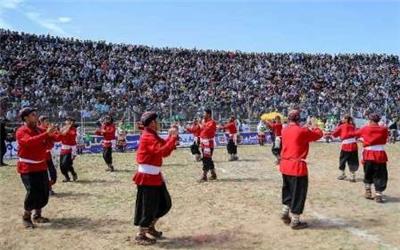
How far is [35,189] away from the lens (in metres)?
10.6

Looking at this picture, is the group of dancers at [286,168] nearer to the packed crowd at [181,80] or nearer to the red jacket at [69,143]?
the red jacket at [69,143]

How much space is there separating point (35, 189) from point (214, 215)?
3.44 meters

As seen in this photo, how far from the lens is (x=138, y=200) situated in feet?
30.9

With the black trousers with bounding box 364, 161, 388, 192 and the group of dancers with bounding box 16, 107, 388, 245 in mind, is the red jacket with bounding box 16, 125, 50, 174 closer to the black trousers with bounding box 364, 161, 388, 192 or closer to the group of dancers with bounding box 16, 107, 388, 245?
the group of dancers with bounding box 16, 107, 388, 245

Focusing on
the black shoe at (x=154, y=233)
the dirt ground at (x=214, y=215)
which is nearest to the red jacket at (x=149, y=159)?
the black shoe at (x=154, y=233)

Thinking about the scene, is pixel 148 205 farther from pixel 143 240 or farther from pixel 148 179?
pixel 143 240

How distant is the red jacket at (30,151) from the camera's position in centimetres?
1035

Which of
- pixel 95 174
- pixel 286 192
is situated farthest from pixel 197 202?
pixel 95 174

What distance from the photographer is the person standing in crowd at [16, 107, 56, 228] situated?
34.2 ft

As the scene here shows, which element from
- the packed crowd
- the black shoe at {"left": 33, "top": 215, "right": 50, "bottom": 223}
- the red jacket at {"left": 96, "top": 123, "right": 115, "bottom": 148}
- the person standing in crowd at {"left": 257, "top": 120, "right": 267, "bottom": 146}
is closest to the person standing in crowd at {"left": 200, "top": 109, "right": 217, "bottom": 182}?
the red jacket at {"left": 96, "top": 123, "right": 115, "bottom": 148}

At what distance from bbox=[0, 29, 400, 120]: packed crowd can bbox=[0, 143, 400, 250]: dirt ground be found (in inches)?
533

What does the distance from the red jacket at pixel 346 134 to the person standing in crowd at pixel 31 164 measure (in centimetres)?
757

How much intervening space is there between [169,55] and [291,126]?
122ft

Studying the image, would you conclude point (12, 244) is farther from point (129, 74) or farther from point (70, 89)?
point (129, 74)
